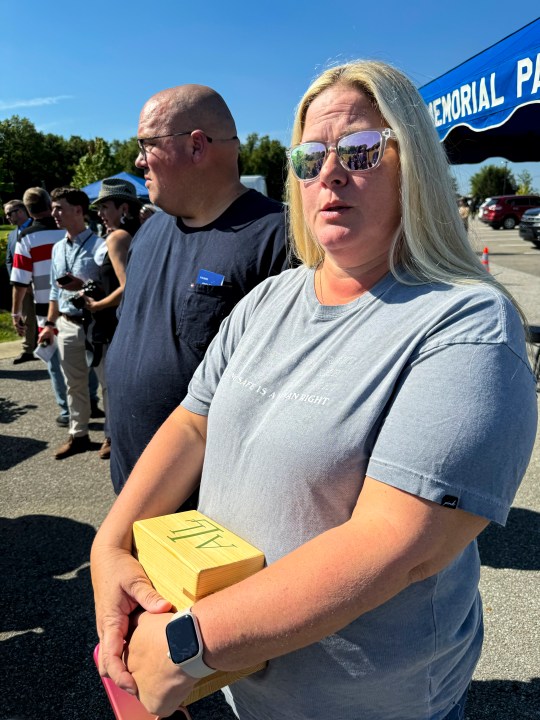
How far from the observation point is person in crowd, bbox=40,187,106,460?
477cm

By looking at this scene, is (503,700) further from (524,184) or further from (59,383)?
(524,184)

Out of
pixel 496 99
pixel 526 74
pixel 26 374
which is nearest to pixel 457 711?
pixel 526 74

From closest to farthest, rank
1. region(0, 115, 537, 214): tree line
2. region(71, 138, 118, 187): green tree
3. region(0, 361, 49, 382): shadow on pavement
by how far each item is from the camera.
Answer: region(0, 361, 49, 382): shadow on pavement, region(71, 138, 118, 187): green tree, region(0, 115, 537, 214): tree line

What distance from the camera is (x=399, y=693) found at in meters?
1.08

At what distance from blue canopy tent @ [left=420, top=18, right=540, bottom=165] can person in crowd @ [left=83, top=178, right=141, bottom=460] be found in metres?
2.46

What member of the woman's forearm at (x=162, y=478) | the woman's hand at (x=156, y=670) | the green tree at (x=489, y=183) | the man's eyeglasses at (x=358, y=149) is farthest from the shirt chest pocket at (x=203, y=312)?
the green tree at (x=489, y=183)

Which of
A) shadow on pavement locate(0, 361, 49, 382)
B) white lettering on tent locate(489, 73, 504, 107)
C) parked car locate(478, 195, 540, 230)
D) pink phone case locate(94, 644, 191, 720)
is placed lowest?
shadow on pavement locate(0, 361, 49, 382)

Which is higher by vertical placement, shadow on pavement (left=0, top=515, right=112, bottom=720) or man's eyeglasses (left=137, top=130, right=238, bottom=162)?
man's eyeglasses (left=137, top=130, right=238, bottom=162)

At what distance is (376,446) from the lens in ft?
3.07

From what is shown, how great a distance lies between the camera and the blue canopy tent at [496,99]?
3533mm

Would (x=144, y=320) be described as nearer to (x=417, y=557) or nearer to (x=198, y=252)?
(x=198, y=252)

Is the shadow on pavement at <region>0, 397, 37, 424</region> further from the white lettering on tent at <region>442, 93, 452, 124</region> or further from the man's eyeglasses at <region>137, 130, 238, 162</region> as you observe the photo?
the white lettering on tent at <region>442, 93, 452, 124</region>

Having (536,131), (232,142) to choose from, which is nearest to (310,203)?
(232,142)

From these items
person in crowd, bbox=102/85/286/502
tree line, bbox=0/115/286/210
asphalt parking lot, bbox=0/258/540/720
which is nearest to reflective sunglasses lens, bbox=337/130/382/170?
person in crowd, bbox=102/85/286/502
